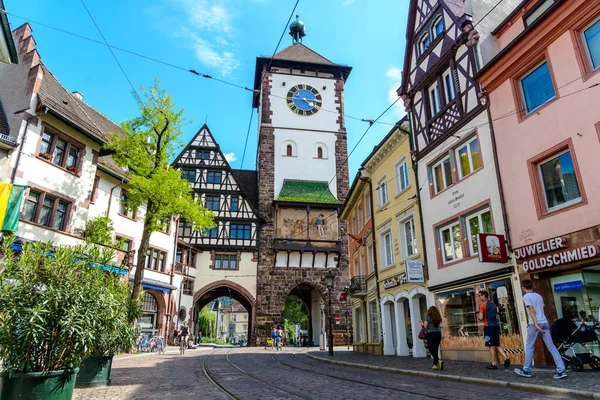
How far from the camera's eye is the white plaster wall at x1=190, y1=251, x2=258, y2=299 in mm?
35844

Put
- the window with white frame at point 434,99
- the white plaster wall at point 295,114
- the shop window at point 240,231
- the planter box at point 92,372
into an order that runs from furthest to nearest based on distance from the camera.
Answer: the white plaster wall at point 295,114
the shop window at point 240,231
the window with white frame at point 434,99
the planter box at point 92,372

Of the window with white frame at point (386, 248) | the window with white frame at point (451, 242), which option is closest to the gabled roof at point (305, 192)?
the window with white frame at point (386, 248)

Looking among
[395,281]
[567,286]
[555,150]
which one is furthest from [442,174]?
[567,286]

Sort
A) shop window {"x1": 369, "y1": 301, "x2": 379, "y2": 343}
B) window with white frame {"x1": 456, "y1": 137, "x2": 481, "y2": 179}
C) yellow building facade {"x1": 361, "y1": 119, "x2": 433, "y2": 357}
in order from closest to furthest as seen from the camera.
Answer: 1. window with white frame {"x1": 456, "y1": 137, "x2": 481, "y2": 179}
2. yellow building facade {"x1": 361, "y1": 119, "x2": 433, "y2": 357}
3. shop window {"x1": 369, "y1": 301, "x2": 379, "y2": 343}

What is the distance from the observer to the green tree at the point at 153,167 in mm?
19500

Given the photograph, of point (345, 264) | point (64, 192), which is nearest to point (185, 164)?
point (345, 264)

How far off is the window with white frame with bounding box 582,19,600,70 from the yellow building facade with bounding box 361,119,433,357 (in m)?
7.73

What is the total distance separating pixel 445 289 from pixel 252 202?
27.0 m

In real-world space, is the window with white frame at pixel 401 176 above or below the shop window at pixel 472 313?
above

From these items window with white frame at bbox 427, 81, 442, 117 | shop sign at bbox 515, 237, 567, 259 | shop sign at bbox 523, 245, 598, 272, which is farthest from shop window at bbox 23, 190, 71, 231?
shop sign at bbox 523, 245, 598, 272

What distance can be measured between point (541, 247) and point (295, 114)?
33941 millimetres

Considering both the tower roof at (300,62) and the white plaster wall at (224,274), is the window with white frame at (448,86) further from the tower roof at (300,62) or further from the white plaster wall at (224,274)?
the tower roof at (300,62)

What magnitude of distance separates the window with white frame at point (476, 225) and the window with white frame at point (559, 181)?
6.82 feet

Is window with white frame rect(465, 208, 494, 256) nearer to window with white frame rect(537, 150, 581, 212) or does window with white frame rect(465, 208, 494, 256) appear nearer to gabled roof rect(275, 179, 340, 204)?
window with white frame rect(537, 150, 581, 212)
